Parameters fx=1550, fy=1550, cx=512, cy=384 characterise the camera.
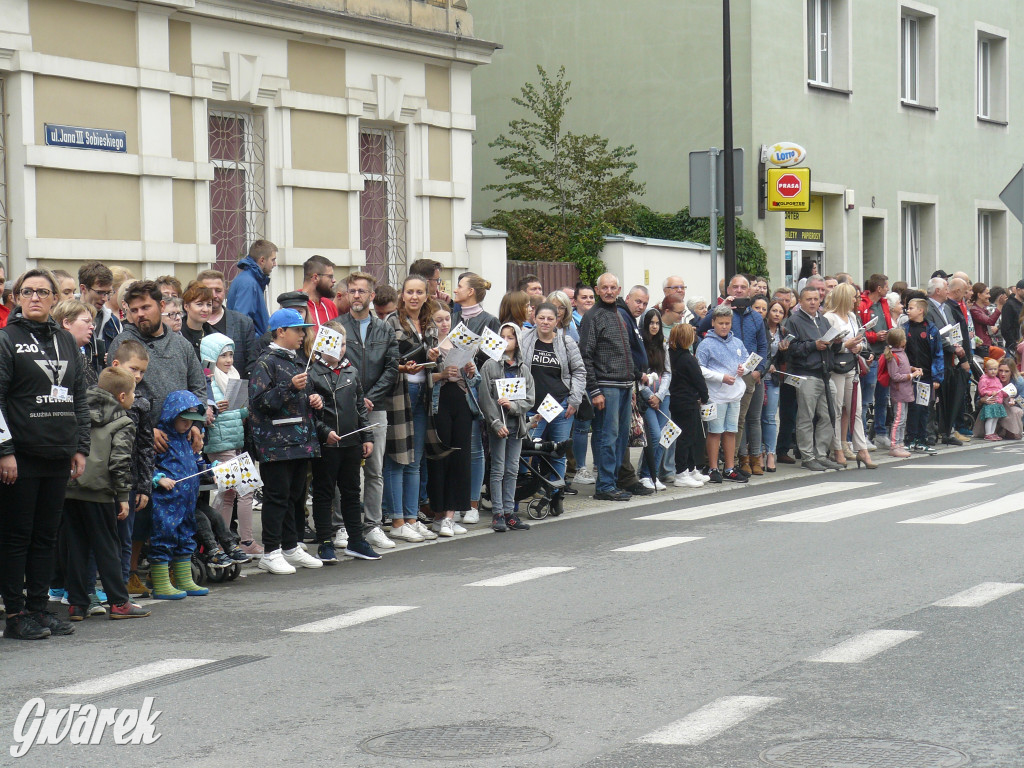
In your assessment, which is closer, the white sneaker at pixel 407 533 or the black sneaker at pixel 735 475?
the white sneaker at pixel 407 533

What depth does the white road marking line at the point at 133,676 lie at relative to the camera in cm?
687

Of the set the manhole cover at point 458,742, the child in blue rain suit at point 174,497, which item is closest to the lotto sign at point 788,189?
the child in blue rain suit at point 174,497

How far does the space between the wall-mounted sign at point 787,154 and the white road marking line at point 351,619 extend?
19287mm

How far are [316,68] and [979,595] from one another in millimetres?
12924

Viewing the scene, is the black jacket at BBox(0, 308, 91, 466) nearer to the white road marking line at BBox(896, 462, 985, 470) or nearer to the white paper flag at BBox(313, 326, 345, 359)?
the white paper flag at BBox(313, 326, 345, 359)

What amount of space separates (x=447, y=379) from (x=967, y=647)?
17.9 ft

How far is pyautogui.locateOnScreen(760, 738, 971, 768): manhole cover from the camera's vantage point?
5457 millimetres

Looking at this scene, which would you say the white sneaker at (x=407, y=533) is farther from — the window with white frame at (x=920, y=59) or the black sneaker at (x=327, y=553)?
the window with white frame at (x=920, y=59)

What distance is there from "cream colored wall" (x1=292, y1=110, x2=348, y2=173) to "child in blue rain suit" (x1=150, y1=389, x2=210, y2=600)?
10.0 metres

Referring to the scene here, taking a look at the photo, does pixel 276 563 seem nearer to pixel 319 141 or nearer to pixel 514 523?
pixel 514 523

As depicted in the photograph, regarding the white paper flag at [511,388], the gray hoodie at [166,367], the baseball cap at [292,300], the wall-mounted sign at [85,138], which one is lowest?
the white paper flag at [511,388]

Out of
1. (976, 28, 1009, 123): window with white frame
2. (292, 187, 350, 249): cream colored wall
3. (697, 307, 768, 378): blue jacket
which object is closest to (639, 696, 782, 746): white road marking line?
(697, 307, 768, 378): blue jacket

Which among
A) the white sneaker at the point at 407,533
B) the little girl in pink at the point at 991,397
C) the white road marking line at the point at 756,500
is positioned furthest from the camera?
the little girl in pink at the point at 991,397

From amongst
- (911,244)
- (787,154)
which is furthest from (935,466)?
(911,244)
